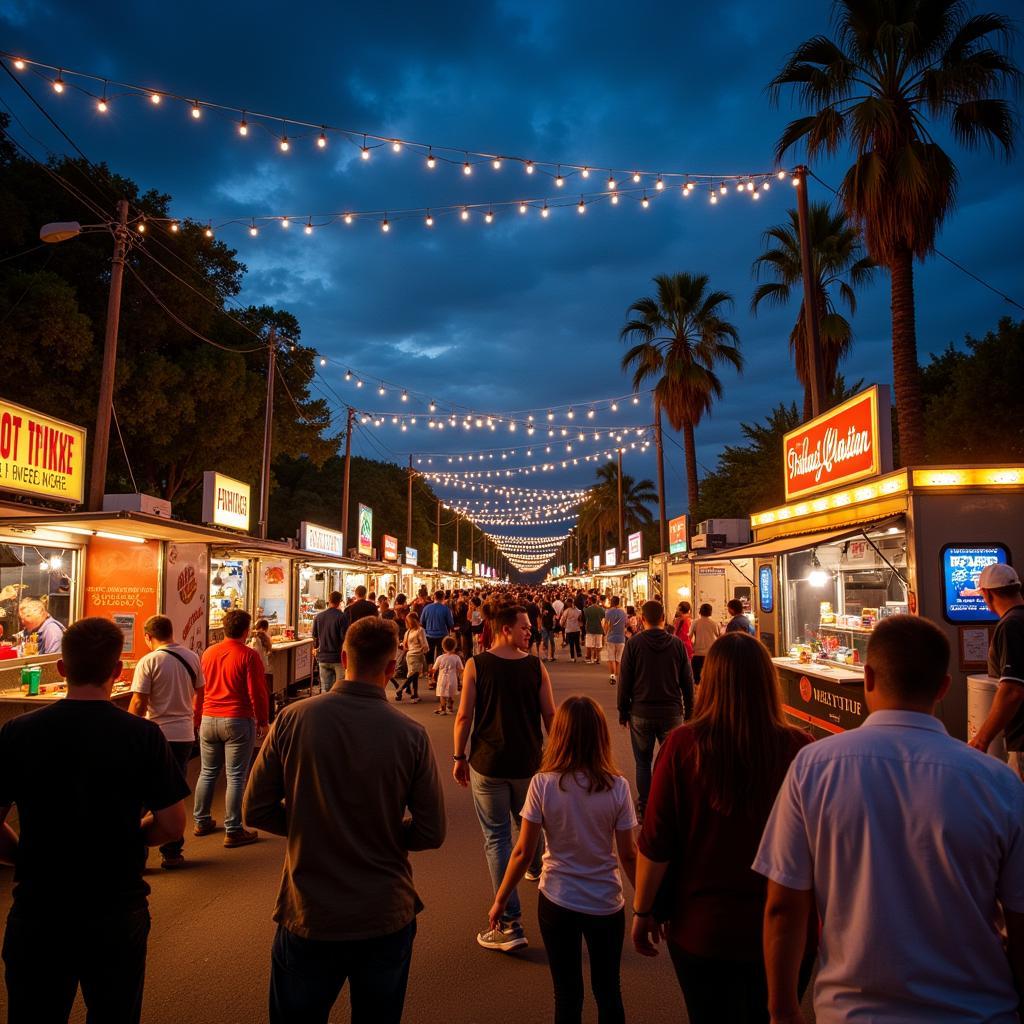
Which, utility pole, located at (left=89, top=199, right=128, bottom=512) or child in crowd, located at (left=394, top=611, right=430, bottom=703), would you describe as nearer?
utility pole, located at (left=89, top=199, right=128, bottom=512)

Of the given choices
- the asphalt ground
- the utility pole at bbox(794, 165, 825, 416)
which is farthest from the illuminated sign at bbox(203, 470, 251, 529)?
the utility pole at bbox(794, 165, 825, 416)

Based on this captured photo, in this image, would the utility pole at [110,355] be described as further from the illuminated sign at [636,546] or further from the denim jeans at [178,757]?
the illuminated sign at [636,546]

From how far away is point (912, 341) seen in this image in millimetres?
14023

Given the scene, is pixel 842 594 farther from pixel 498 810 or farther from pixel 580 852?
pixel 580 852

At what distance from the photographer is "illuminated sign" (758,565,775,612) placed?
13648mm

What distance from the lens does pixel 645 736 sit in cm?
657

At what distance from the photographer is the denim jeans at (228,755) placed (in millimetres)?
6473

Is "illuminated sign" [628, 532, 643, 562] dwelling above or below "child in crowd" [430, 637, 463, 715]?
above

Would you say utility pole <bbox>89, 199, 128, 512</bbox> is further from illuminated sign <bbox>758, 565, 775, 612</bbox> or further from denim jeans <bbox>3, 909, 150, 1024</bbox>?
illuminated sign <bbox>758, 565, 775, 612</bbox>

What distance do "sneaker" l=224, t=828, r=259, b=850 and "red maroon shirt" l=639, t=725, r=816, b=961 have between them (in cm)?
490

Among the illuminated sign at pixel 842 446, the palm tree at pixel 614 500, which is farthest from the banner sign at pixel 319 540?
the palm tree at pixel 614 500

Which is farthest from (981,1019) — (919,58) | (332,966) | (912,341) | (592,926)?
(919,58)

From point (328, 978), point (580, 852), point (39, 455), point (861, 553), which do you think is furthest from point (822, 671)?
point (39, 455)

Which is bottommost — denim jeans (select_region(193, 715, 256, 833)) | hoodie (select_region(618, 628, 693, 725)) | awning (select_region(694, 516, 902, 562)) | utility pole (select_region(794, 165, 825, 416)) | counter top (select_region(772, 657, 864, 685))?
denim jeans (select_region(193, 715, 256, 833))
